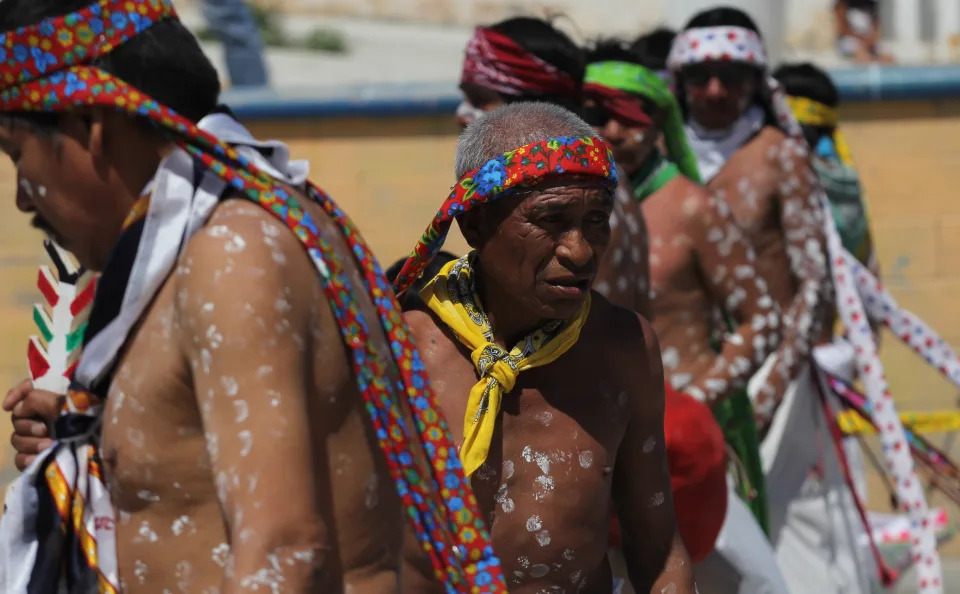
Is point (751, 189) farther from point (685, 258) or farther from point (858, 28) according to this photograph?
point (858, 28)

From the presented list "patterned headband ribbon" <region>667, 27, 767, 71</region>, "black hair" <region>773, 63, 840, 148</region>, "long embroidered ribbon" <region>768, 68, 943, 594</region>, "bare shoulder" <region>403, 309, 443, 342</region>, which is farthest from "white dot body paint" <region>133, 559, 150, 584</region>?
"black hair" <region>773, 63, 840, 148</region>

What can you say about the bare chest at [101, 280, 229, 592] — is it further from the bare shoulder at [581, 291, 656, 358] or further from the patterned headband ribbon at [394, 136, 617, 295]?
the bare shoulder at [581, 291, 656, 358]

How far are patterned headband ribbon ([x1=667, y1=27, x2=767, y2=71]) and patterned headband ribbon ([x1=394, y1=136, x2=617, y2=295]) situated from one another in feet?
10.4

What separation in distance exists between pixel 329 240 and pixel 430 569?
0.78 metres

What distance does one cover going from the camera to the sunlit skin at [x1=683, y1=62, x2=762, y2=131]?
605cm

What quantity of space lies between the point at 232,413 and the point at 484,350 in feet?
2.94

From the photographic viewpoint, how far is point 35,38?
224cm

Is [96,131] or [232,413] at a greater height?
[96,131]

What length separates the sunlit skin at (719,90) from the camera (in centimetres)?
605

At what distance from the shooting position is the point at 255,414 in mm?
2096

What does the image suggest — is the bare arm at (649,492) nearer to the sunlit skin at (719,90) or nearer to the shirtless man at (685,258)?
the shirtless man at (685,258)

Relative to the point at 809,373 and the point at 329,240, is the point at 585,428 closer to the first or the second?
the point at 329,240

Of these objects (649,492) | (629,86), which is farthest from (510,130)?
(629,86)

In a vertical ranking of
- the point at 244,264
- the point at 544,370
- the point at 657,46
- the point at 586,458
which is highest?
the point at 244,264
